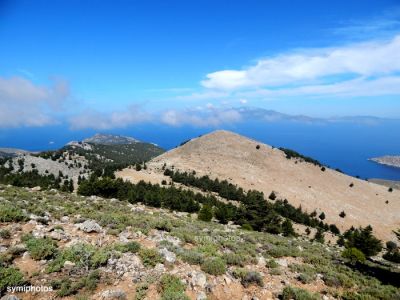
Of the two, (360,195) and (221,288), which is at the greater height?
(221,288)

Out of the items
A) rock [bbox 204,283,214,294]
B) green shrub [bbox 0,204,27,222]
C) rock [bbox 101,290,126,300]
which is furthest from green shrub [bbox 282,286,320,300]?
A: green shrub [bbox 0,204,27,222]

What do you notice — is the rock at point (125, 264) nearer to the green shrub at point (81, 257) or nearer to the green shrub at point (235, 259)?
the green shrub at point (81, 257)

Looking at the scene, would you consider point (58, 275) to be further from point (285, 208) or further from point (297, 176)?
point (297, 176)

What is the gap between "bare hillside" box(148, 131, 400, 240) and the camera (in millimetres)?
75269

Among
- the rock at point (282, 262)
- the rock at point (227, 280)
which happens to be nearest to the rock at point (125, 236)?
the rock at point (227, 280)

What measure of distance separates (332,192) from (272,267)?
7951 cm

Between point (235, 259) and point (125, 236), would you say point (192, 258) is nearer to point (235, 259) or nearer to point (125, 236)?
point (235, 259)

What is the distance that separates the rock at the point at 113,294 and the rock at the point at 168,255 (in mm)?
3248

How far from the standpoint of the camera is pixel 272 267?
16.0 metres

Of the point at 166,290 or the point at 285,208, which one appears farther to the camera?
the point at 285,208

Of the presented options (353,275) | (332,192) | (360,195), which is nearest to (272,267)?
(353,275)

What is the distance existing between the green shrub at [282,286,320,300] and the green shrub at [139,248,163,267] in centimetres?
571

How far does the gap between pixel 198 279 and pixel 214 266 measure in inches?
55.0

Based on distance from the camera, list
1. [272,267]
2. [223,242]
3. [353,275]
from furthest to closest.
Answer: [223,242] → [353,275] → [272,267]
